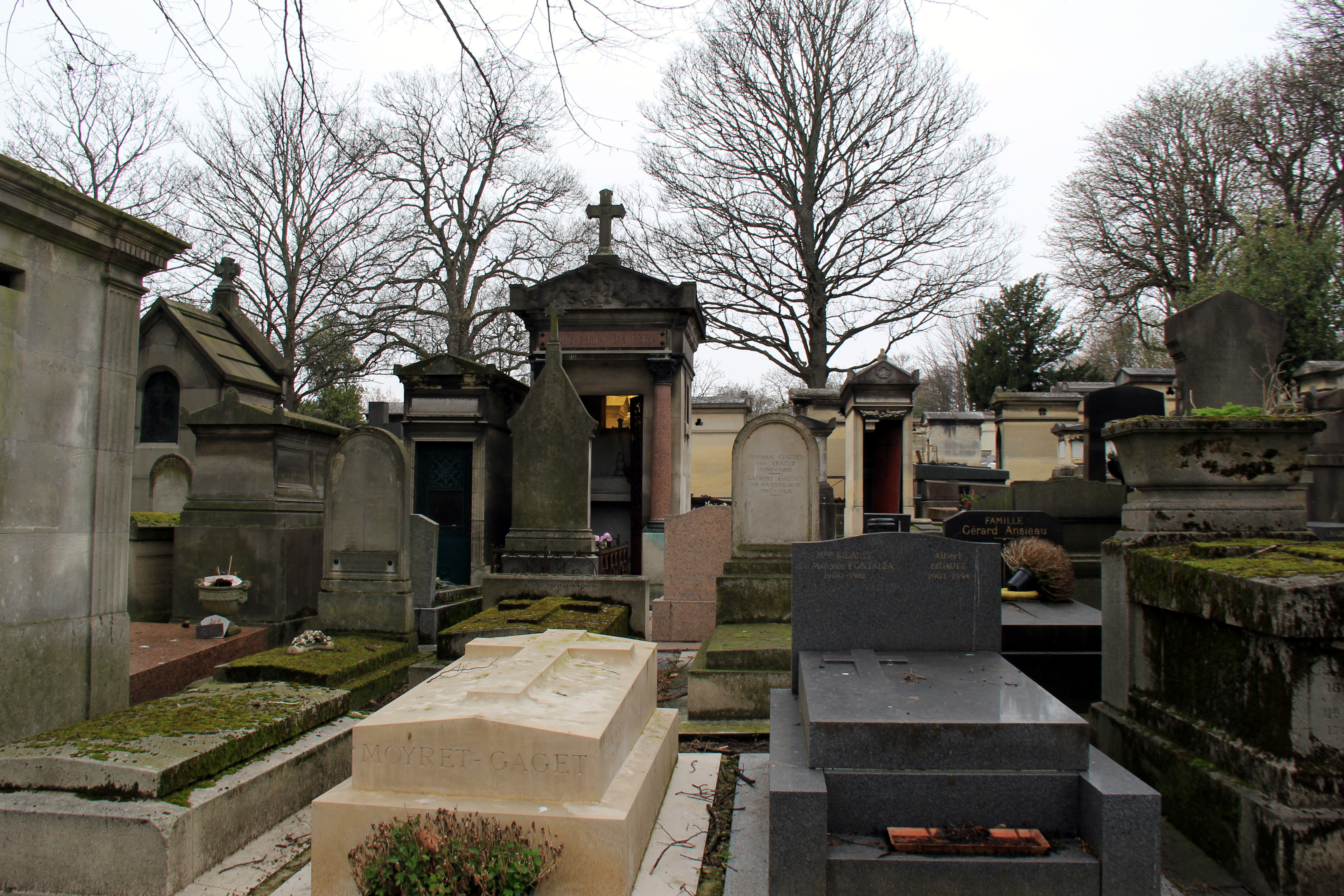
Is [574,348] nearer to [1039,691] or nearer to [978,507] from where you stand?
[978,507]

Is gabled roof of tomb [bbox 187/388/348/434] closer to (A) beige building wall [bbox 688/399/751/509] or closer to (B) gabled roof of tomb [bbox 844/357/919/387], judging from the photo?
(B) gabled roof of tomb [bbox 844/357/919/387]

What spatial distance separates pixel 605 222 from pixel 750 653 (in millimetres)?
8636

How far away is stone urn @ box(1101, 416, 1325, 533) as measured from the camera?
4008 mm

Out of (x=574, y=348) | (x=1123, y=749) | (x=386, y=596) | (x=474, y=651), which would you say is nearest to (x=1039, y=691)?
(x=1123, y=749)

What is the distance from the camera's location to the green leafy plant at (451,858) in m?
2.38

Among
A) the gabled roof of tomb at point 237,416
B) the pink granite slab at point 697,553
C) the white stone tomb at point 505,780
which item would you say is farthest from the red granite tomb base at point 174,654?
the pink granite slab at point 697,553

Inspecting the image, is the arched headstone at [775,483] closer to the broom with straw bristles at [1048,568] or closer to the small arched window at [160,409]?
the broom with straw bristles at [1048,568]

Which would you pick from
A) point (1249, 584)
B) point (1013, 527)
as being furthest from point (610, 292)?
point (1249, 584)

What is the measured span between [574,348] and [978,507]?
21.4ft

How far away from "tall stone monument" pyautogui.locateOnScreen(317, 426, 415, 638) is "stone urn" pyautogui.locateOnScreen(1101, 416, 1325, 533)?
18.7 ft

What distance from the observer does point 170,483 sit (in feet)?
31.5

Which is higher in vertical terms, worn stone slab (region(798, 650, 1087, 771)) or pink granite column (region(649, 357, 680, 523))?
pink granite column (region(649, 357, 680, 523))

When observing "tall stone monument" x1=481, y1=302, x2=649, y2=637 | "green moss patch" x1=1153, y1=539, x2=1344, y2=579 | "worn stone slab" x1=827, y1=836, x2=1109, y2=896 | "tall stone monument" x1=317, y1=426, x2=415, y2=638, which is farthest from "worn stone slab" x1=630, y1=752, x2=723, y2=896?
"tall stone monument" x1=481, y1=302, x2=649, y2=637

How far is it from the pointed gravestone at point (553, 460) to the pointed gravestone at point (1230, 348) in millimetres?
5505
